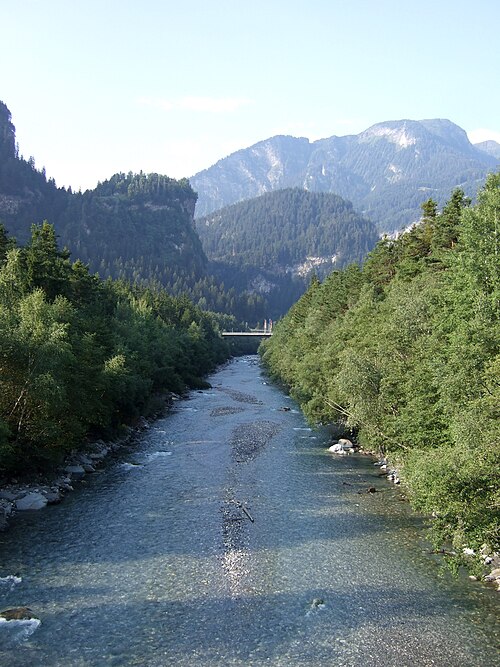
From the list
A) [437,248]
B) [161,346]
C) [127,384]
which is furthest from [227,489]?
[161,346]

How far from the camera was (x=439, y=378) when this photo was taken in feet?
108

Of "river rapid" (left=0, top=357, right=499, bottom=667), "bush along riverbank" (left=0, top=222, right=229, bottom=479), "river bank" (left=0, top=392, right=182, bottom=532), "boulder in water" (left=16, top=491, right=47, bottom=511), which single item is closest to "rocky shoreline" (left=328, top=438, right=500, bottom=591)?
"river rapid" (left=0, top=357, right=499, bottom=667)

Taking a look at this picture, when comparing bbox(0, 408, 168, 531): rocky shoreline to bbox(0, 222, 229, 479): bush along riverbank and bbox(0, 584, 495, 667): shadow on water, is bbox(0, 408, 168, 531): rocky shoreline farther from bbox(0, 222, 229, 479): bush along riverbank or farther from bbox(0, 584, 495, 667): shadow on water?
bbox(0, 584, 495, 667): shadow on water

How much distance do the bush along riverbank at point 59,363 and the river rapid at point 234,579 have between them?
5322 mm

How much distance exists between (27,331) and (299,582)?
25.2 meters

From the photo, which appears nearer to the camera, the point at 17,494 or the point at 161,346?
the point at 17,494

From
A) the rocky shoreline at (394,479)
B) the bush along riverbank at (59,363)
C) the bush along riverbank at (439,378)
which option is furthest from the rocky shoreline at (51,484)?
the bush along riverbank at (439,378)

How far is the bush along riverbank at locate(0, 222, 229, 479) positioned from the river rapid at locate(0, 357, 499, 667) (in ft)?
17.5

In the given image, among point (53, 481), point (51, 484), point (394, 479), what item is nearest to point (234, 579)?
point (51, 484)

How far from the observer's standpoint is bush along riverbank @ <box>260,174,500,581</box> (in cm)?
2370

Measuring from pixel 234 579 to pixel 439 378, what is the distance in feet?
54.8

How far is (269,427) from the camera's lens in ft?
221

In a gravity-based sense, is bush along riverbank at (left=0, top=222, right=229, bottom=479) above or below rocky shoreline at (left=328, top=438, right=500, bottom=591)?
above

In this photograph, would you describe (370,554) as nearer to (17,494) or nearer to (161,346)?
(17,494)
